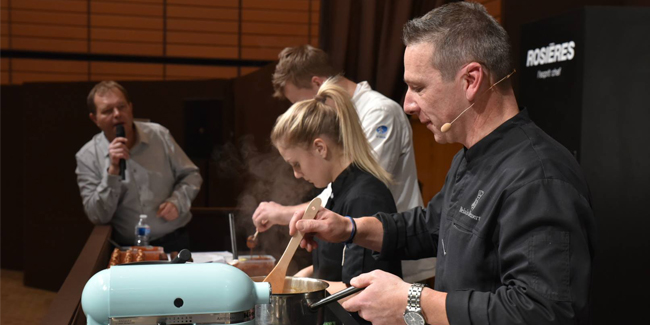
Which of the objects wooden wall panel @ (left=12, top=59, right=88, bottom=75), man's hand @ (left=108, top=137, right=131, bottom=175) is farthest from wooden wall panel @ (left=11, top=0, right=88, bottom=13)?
man's hand @ (left=108, top=137, right=131, bottom=175)

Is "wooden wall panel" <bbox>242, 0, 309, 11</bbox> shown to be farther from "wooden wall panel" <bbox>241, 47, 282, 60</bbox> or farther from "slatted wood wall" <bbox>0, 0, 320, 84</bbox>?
"wooden wall panel" <bbox>241, 47, 282, 60</bbox>

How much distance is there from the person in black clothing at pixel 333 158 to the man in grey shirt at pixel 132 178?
1457 mm

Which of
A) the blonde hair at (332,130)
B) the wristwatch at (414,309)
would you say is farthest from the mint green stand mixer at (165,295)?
the blonde hair at (332,130)

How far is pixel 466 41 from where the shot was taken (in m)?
1.36

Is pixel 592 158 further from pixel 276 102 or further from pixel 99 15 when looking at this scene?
pixel 99 15

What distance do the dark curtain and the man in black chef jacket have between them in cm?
198

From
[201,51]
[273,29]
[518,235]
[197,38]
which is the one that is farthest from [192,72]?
[518,235]

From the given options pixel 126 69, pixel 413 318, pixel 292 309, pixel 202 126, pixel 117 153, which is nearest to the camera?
pixel 413 318

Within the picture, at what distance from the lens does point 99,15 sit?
7.14m

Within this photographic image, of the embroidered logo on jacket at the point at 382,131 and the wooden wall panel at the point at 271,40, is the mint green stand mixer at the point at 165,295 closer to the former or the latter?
the embroidered logo on jacket at the point at 382,131

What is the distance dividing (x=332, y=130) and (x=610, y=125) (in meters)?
1.52

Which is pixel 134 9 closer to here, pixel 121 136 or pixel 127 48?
pixel 127 48

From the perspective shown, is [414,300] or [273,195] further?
[273,195]

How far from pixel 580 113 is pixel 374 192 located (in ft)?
4.59
